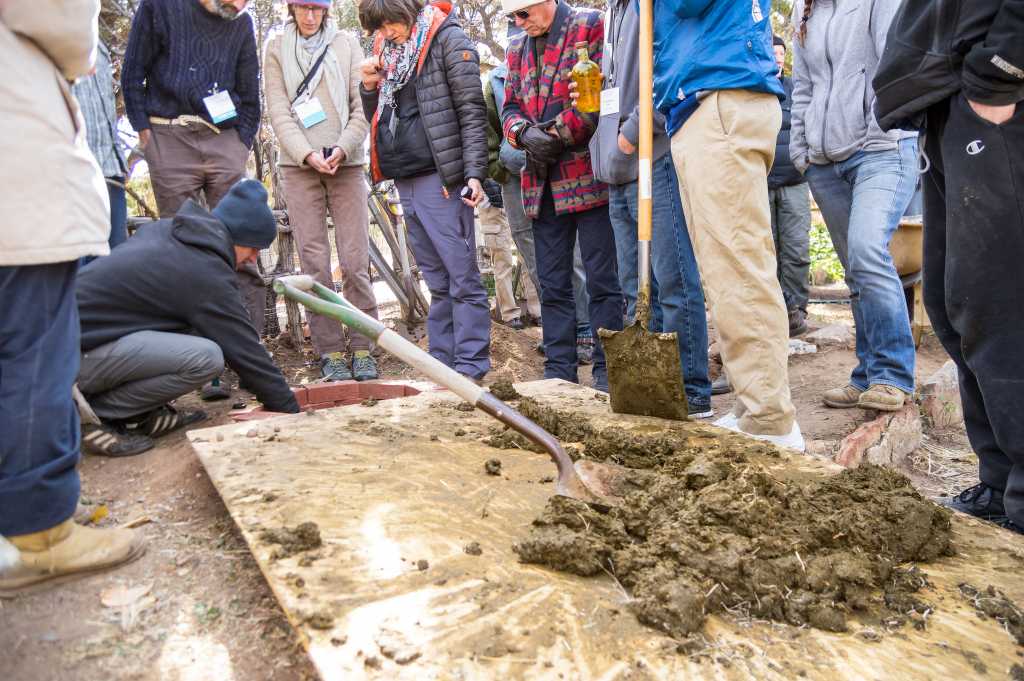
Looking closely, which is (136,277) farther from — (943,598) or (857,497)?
(943,598)

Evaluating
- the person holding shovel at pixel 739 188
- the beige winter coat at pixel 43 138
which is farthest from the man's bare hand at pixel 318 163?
the beige winter coat at pixel 43 138

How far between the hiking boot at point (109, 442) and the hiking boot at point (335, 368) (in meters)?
1.42

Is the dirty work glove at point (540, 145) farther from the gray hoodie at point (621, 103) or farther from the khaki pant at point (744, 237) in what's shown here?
the khaki pant at point (744, 237)

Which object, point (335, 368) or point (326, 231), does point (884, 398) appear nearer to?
point (335, 368)

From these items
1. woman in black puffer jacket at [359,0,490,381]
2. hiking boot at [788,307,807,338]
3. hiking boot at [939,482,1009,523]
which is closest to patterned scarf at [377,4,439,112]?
woman in black puffer jacket at [359,0,490,381]

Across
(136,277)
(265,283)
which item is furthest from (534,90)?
(265,283)

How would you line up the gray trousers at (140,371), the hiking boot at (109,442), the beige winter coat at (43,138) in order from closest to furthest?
the beige winter coat at (43,138), the hiking boot at (109,442), the gray trousers at (140,371)

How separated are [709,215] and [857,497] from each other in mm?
1076

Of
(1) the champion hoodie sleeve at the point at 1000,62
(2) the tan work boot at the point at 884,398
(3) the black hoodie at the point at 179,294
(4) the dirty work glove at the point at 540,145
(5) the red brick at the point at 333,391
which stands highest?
(1) the champion hoodie sleeve at the point at 1000,62

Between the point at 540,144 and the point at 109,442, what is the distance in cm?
231

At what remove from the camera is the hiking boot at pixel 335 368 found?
172 inches

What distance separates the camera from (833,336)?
4969mm

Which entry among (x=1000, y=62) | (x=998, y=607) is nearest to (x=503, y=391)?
(x=998, y=607)

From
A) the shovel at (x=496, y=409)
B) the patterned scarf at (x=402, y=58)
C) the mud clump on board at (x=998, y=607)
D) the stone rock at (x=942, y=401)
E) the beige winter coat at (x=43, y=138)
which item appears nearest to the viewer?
the mud clump on board at (x=998, y=607)
